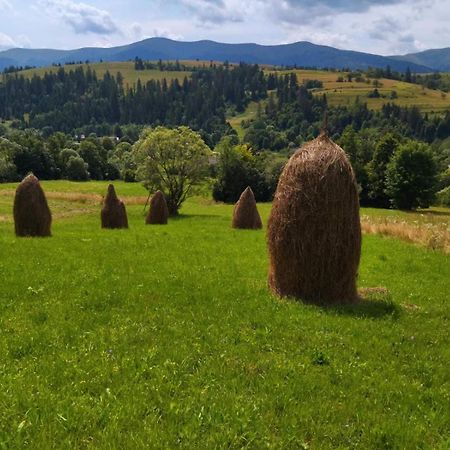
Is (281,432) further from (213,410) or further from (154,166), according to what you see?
(154,166)

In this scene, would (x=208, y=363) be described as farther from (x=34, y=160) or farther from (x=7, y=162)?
(x=34, y=160)

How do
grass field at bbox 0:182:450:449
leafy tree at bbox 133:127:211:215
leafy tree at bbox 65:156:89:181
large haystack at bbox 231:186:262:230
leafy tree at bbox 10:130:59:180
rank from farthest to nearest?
1. leafy tree at bbox 65:156:89:181
2. leafy tree at bbox 10:130:59:180
3. leafy tree at bbox 133:127:211:215
4. large haystack at bbox 231:186:262:230
5. grass field at bbox 0:182:450:449

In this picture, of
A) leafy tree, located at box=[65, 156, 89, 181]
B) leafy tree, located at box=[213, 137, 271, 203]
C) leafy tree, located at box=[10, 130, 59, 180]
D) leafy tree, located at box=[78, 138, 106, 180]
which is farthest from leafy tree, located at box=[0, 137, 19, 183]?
leafy tree, located at box=[213, 137, 271, 203]

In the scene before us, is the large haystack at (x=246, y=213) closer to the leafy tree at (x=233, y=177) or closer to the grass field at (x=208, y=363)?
the grass field at (x=208, y=363)

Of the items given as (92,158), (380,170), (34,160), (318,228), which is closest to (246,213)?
(318,228)

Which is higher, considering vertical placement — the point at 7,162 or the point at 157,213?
the point at 157,213

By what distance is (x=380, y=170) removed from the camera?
8294 centimetres

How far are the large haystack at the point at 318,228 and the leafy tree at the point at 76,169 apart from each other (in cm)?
10180

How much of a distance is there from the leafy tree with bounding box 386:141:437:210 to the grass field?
6188cm

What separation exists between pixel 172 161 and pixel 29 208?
28.4 metres

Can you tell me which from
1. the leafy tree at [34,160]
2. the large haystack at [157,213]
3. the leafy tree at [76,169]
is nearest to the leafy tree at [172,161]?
the large haystack at [157,213]

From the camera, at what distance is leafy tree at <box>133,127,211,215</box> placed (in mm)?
51781

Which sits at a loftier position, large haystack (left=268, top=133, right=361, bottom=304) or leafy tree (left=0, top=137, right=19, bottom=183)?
large haystack (left=268, top=133, right=361, bottom=304)

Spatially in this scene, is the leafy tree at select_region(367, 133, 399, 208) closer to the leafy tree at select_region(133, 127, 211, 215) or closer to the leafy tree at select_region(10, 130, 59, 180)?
the leafy tree at select_region(133, 127, 211, 215)
